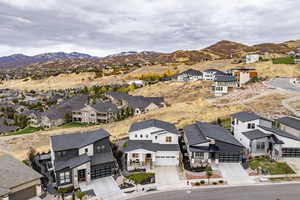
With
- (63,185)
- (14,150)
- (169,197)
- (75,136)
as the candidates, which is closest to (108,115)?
(14,150)

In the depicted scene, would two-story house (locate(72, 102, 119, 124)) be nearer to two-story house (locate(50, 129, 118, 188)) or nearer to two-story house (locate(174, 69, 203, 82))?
two-story house (locate(50, 129, 118, 188))

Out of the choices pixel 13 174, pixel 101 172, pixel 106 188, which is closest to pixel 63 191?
pixel 101 172

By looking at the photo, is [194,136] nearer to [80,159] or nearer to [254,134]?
[254,134]

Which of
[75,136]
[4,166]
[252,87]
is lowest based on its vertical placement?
[4,166]

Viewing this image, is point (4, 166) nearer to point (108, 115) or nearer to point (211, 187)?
point (211, 187)

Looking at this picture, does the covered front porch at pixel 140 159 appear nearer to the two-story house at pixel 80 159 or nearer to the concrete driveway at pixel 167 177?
the concrete driveway at pixel 167 177
